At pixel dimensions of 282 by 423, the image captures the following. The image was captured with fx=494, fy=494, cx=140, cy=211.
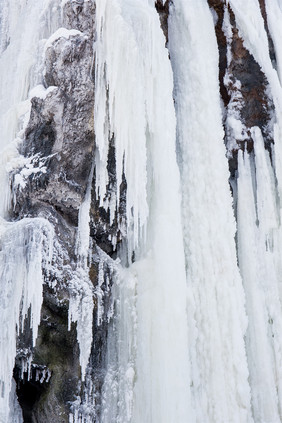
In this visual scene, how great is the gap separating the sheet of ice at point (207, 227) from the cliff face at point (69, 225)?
937 millimetres

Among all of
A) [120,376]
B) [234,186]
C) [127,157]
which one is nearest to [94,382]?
[120,376]

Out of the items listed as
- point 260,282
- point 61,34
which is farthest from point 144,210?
point 61,34

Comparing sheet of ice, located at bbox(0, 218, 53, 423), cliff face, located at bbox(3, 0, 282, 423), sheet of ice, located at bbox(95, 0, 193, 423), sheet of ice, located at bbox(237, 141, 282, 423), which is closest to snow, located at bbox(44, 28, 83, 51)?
cliff face, located at bbox(3, 0, 282, 423)

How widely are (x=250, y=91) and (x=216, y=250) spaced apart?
274 cm

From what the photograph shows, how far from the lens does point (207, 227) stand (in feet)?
21.1

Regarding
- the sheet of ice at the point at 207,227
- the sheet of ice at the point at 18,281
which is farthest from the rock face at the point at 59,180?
the sheet of ice at the point at 207,227

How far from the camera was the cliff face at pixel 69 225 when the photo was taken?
18.7 feet

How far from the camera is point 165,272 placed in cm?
584

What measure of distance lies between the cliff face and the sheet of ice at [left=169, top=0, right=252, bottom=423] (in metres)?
0.94

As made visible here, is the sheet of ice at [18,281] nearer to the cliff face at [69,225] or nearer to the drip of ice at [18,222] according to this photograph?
the drip of ice at [18,222]

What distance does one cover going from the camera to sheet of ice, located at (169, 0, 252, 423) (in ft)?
18.5

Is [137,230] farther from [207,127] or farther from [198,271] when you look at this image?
[207,127]

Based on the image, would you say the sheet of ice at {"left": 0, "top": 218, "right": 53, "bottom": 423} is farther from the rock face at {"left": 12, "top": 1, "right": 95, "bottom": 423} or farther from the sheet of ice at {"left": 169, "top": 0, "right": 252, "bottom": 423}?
the sheet of ice at {"left": 169, "top": 0, "right": 252, "bottom": 423}

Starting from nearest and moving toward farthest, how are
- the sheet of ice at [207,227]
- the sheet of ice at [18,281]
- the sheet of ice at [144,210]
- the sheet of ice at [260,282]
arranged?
the sheet of ice at [18,281] < the sheet of ice at [144,210] < the sheet of ice at [207,227] < the sheet of ice at [260,282]
